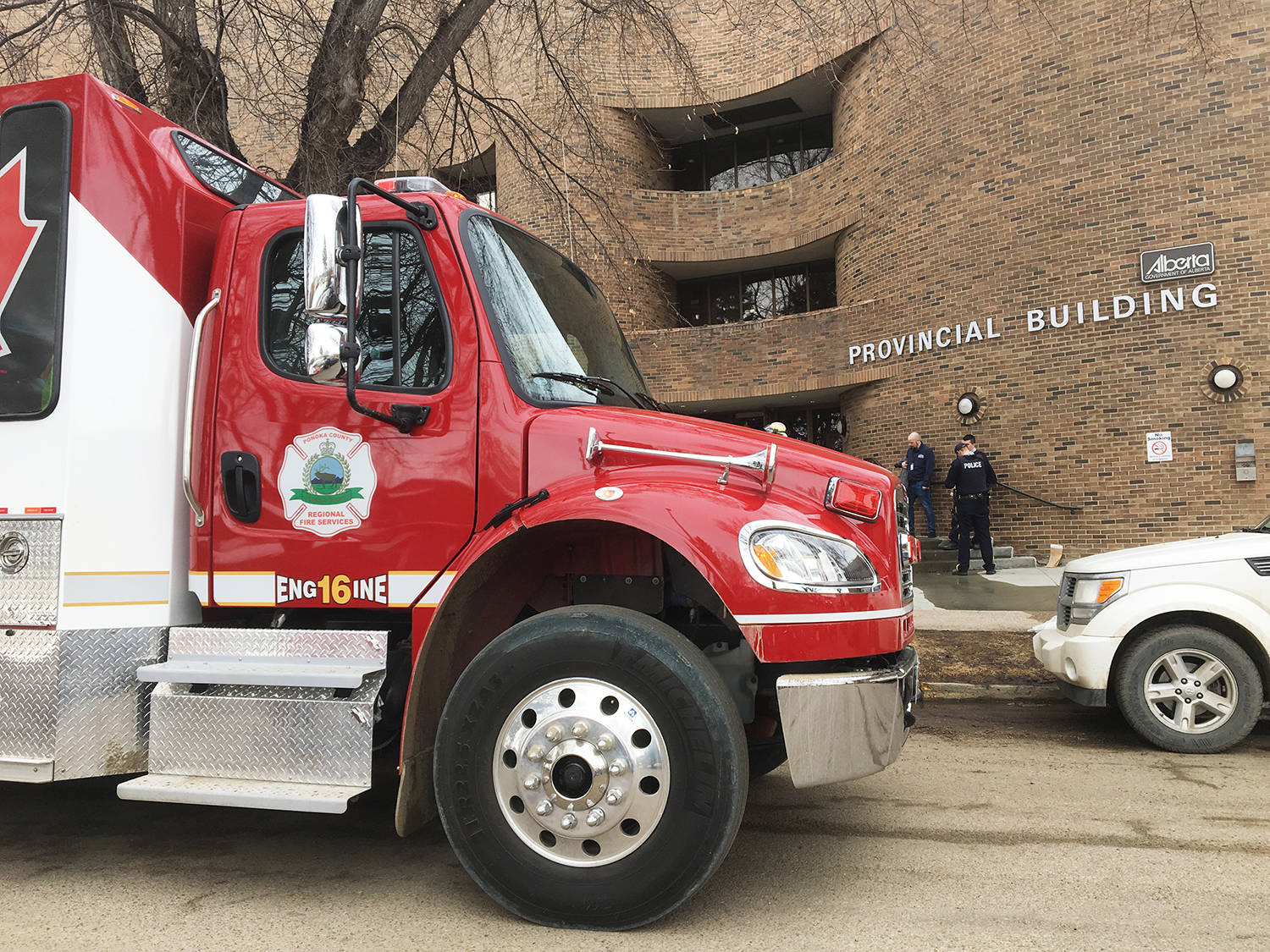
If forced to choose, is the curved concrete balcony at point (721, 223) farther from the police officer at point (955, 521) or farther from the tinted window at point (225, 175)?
the tinted window at point (225, 175)

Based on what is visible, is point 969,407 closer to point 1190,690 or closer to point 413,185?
point 1190,690

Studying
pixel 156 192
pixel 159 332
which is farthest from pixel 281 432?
pixel 156 192

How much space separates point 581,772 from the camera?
2.84 m

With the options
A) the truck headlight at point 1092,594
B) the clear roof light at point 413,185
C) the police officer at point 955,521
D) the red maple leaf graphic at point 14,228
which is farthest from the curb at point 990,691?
the police officer at point 955,521

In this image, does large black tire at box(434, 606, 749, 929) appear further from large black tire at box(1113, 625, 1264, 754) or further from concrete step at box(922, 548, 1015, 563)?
concrete step at box(922, 548, 1015, 563)

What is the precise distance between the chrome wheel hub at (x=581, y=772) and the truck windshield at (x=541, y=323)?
113cm

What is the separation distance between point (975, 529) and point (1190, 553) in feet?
28.6

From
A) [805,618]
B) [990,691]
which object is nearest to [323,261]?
[805,618]

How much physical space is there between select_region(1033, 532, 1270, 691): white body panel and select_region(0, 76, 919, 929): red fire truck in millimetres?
2607

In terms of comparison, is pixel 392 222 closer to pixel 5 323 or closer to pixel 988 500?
pixel 5 323

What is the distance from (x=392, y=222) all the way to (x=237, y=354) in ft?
2.71

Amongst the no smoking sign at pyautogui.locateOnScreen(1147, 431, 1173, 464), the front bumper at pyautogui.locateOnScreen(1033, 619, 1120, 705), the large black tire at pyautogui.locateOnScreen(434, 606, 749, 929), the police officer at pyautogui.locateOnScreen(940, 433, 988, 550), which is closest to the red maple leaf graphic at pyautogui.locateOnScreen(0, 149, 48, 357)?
the large black tire at pyautogui.locateOnScreen(434, 606, 749, 929)

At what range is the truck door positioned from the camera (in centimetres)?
336

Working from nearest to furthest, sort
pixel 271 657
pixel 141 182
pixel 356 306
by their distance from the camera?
pixel 356 306 < pixel 271 657 < pixel 141 182
